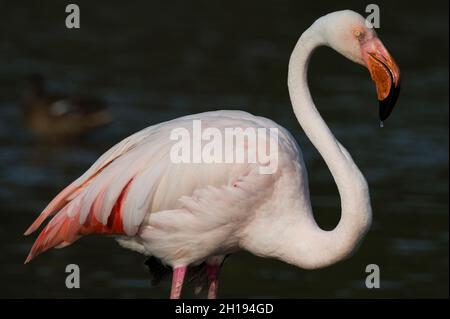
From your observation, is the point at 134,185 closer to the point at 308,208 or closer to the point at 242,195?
the point at 242,195

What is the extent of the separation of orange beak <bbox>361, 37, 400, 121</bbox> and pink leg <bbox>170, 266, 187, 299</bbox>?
5.13ft

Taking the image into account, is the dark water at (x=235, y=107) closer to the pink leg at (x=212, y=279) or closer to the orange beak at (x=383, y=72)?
the pink leg at (x=212, y=279)

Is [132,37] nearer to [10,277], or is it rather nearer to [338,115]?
[338,115]

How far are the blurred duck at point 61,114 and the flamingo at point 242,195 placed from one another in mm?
6833

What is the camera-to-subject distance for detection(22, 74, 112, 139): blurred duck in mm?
13391

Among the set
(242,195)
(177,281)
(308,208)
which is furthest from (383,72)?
(177,281)

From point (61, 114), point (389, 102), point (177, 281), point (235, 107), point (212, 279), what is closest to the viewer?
point (389, 102)

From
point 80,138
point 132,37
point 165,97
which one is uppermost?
point 132,37

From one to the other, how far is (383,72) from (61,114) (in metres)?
7.94

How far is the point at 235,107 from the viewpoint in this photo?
46.7ft
